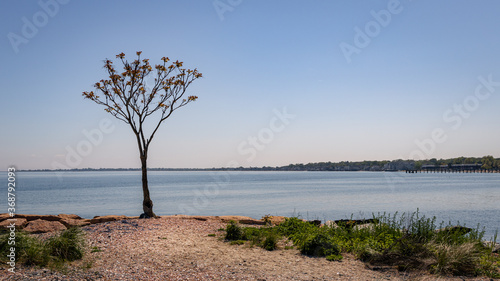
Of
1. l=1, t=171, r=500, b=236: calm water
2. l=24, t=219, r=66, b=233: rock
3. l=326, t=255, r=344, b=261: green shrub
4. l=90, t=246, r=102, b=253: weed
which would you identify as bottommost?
l=1, t=171, r=500, b=236: calm water

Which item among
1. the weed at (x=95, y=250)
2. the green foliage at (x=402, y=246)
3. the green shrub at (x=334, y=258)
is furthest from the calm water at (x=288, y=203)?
the weed at (x=95, y=250)

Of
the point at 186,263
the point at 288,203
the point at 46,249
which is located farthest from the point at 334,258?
the point at 288,203

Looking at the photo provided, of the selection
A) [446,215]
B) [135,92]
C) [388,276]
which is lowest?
[446,215]

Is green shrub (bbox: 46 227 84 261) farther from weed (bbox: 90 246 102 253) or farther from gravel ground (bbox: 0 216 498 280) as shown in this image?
weed (bbox: 90 246 102 253)

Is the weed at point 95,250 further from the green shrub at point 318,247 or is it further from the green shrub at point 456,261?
the green shrub at point 456,261

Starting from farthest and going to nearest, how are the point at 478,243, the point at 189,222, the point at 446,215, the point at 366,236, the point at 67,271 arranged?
the point at 446,215 < the point at 189,222 < the point at 366,236 < the point at 478,243 < the point at 67,271

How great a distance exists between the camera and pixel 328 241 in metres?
9.00

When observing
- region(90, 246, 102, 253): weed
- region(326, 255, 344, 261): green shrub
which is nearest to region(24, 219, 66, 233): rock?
region(90, 246, 102, 253): weed

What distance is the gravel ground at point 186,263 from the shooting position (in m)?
6.82

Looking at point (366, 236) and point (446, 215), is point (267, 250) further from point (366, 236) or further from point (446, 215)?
point (446, 215)

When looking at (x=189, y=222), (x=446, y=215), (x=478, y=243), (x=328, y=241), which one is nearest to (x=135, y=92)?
(x=189, y=222)

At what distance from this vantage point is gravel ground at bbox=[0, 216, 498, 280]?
6816 millimetres

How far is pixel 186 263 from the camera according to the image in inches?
306

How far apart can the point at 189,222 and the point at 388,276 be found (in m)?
7.37
